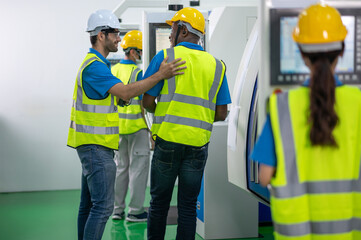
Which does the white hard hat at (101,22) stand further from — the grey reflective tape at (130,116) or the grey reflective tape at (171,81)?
the grey reflective tape at (130,116)

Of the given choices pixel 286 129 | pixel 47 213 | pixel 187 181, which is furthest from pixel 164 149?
pixel 47 213

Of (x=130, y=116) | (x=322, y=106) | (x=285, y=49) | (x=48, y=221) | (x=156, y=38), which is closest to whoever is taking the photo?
(x=322, y=106)

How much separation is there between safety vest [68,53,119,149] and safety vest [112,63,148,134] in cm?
158

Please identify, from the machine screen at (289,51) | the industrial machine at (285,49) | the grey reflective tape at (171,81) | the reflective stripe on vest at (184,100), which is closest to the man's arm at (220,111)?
the reflective stripe on vest at (184,100)

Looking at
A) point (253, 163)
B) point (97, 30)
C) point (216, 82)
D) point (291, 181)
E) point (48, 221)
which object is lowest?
point (48, 221)

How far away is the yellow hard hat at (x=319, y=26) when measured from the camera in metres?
1.62

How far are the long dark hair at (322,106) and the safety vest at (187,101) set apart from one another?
114 cm

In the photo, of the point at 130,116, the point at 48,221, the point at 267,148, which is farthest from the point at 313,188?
the point at 48,221

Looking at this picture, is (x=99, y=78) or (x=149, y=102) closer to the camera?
(x=99, y=78)

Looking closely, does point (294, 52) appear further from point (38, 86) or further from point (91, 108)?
point (38, 86)

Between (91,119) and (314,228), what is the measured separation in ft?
4.96

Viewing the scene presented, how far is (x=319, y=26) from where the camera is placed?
162 cm

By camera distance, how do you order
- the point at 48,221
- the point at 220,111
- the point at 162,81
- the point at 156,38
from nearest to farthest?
the point at 162,81 < the point at 220,111 < the point at 156,38 < the point at 48,221

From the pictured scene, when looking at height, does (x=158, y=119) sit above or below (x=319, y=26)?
below
